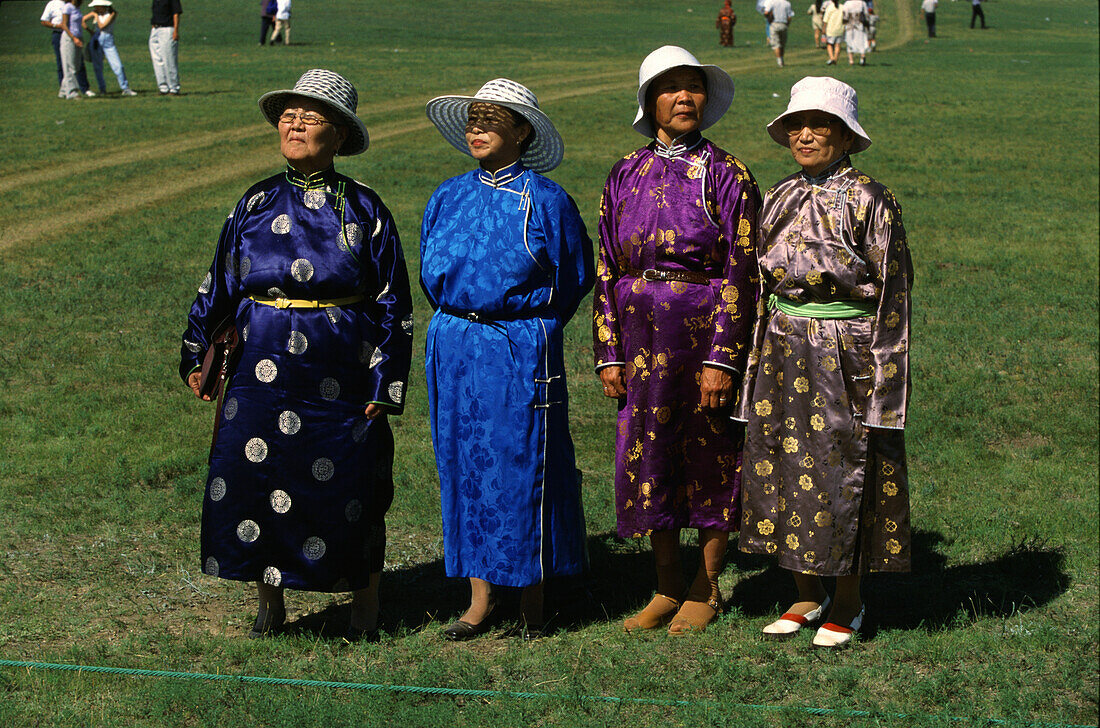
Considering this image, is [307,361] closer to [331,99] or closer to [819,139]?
[331,99]

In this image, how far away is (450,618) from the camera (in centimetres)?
534

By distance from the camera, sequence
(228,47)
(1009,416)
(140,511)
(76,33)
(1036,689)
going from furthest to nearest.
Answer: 1. (228,47)
2. (76,33)
3. (1009,416)
4. (140,511)
5. (1036,689)

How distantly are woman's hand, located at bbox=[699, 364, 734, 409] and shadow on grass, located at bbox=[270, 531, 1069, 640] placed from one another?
0.99 metres

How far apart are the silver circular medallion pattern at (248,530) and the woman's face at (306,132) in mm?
1378

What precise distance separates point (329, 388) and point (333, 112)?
1.05 m

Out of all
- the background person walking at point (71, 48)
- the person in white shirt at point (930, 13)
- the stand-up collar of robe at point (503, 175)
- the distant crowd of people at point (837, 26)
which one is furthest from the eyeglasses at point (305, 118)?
the person in white shirt at point (930, 13)

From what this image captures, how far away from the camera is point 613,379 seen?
509 centimetres

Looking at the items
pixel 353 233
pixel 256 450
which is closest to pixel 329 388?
pixel 256 450

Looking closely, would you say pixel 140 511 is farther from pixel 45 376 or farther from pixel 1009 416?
pixel 1009 416

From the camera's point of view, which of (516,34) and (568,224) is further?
(516,34)

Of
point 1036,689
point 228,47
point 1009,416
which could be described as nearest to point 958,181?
point 1009,416

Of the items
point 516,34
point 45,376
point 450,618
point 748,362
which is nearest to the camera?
point 748,362

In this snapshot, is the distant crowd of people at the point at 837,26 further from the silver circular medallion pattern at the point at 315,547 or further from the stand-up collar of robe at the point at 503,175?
the silver circular medallion pattern at the point at 315,547

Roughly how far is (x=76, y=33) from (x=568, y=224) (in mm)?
17812
